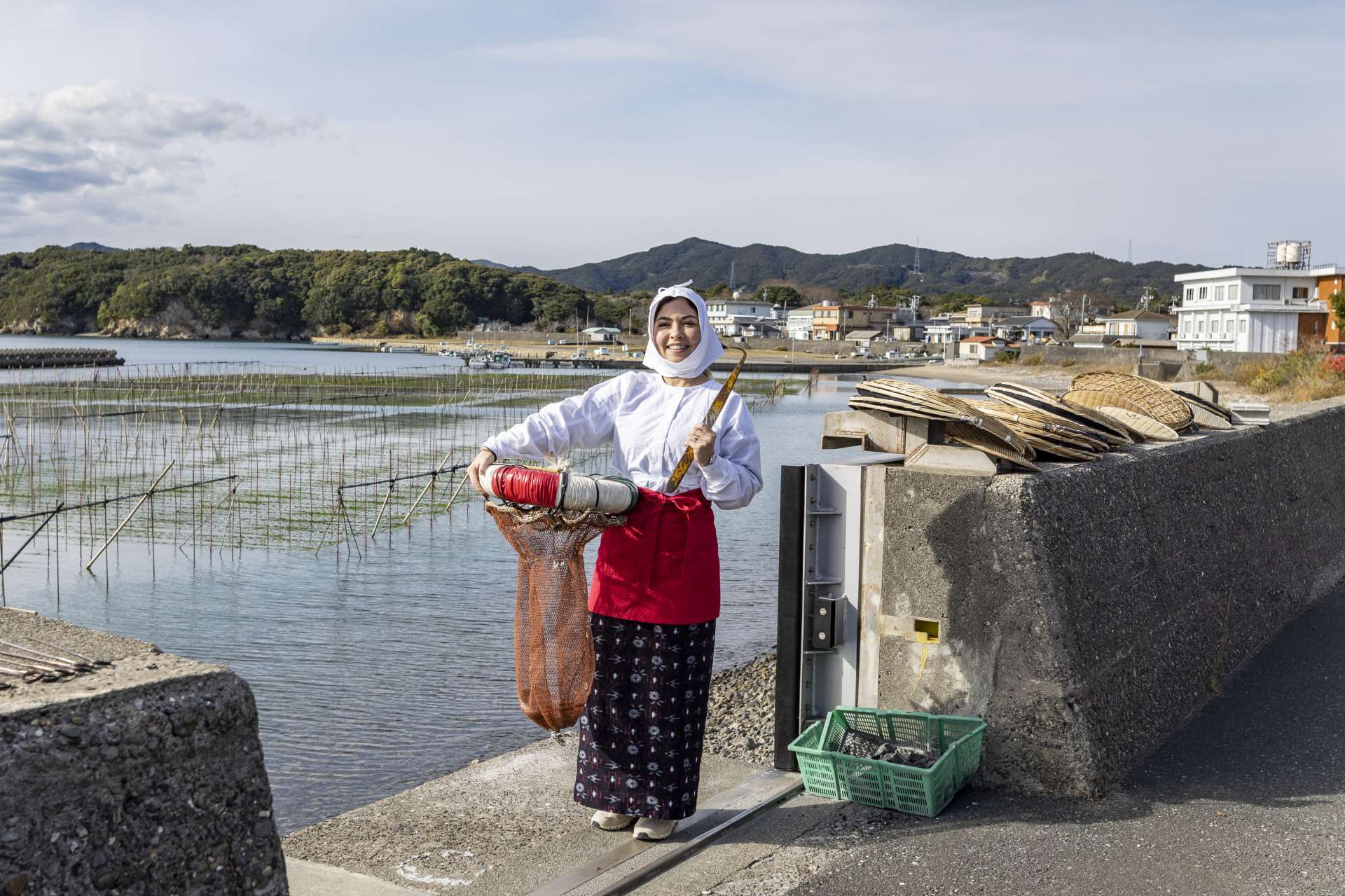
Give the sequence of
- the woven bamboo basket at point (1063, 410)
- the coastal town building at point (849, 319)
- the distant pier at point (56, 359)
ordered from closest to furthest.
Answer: the woven bamboo basket at point (1063, 410) < the distant pier at point (56, 359) < the coastal town building at point (849, 319)

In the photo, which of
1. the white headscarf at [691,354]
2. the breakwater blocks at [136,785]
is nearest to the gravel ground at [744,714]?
the white headscarf at [691,354]

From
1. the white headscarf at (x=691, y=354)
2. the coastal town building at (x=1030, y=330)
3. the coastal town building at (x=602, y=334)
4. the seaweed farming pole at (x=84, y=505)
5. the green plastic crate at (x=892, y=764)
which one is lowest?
the seaweed farming pole at (x=84, y=505)

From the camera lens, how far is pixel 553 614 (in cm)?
357

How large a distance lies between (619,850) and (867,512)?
57.3 inches

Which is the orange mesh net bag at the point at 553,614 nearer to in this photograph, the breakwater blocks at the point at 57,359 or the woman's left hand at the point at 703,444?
the woman's left hand at the point at 703,444

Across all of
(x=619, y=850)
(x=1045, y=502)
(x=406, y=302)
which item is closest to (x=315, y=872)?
(x=619, y=850)

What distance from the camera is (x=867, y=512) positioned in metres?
4.19

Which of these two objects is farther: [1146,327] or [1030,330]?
[1030,330]

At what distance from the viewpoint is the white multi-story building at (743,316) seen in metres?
121

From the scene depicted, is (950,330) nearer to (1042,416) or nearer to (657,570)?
(1042,416)

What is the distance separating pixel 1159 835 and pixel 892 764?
850mm

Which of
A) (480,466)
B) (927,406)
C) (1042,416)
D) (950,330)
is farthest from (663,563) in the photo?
(950,330)

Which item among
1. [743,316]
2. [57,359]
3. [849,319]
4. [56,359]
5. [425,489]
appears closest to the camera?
[425,489]

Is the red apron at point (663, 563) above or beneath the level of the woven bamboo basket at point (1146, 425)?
beneath
